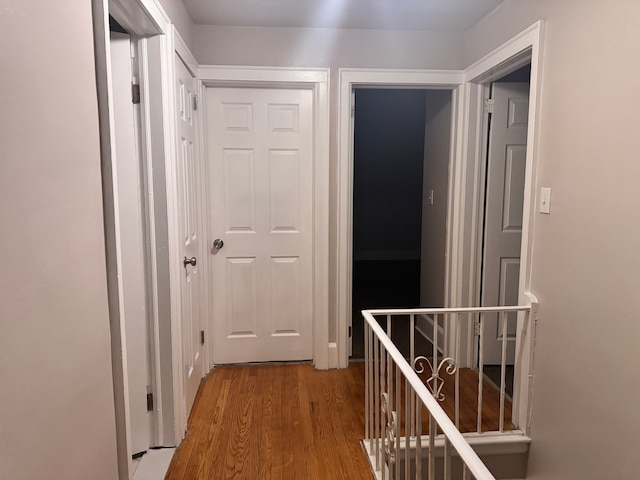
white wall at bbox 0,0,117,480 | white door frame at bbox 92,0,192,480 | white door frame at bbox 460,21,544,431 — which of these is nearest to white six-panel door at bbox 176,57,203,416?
white door frame at bbox 92,0,192,480

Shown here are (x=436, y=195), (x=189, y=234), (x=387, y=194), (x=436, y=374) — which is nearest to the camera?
(x=436, y=374)

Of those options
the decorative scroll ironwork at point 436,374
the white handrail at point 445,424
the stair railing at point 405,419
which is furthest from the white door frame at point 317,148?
the white handrail at point 445,424

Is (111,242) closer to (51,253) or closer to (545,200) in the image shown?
(51,253)

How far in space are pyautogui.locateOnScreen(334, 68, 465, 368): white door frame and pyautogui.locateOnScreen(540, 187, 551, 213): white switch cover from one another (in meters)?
0.94

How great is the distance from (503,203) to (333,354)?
156 cm

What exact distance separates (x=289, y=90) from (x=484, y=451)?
7.94 feet

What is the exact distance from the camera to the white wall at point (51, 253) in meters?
0.81

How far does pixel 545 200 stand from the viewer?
6.54 feet

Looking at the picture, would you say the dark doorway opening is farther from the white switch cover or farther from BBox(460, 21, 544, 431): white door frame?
the white switch cover

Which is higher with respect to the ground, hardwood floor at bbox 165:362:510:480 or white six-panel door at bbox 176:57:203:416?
white six-panel door at bbox 176:57:203:416

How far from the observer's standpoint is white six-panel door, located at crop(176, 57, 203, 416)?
7.48 ft

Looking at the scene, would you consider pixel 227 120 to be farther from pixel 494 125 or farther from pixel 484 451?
pixel 484 451

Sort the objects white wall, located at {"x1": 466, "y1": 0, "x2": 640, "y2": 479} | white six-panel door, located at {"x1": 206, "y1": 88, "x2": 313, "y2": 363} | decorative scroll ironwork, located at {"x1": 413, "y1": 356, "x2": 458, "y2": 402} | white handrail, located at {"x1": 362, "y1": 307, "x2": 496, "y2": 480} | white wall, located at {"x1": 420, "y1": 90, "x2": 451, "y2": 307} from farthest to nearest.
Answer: white wall, located at {"x1": 420, "y1": 90, "x2": 451, "y2": 307} → white six-panel door, located at {"x1": 206, "y1": 88, "x2": 313, "y2": 363} → decorative scroll ironwork, located at {"x1": 413, "y1": 356, "x2": 458, "y2": 402} → white wall, located at {"x1": 466, "y1": 0, "x2": 640, "y2": 479} → white handrail, located at {"x1": 362, "y1": 307, "x2": 496, "y2": 480}

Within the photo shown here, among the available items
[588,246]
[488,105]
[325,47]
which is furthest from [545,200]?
[325,47]
